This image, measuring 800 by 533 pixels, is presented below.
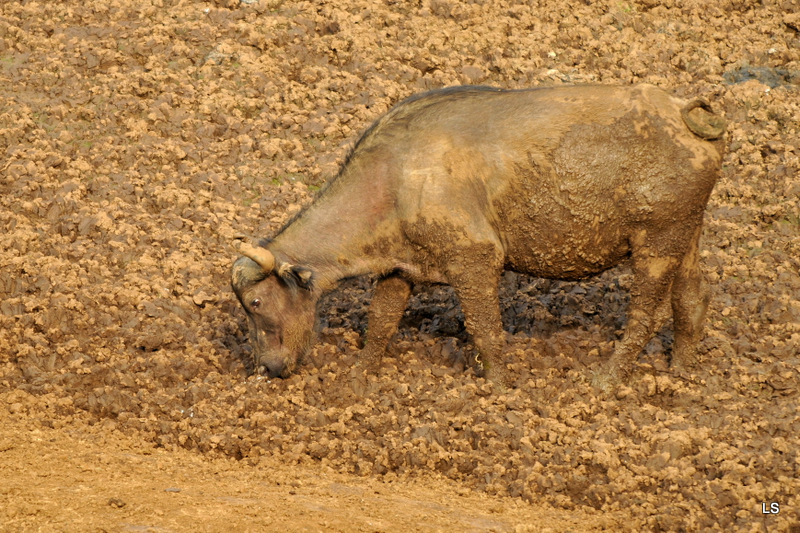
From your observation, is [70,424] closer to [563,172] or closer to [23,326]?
[23,326]

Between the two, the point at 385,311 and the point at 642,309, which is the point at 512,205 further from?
the point at 385,311

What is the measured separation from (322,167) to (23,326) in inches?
155

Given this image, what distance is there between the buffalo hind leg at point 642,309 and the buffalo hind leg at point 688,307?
233 millimetres

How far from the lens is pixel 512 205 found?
8000 mm

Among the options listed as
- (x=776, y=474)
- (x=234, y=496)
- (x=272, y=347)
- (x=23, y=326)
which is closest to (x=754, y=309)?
(x=776, y=474)

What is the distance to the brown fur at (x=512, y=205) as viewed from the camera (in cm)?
775

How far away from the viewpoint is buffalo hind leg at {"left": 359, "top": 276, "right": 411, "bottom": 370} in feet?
28.2

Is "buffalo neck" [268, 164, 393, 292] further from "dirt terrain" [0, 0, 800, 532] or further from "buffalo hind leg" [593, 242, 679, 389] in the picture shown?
"buffalo hind leg" [593, 242, 679, 389]

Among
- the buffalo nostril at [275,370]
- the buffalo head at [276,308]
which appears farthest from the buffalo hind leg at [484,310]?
the buffalo nostril at [275,370]

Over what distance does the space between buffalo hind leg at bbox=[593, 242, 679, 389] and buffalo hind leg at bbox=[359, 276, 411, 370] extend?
5.89ft

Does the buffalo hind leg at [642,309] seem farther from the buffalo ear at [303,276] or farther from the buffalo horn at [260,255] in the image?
the buffalo horn at [260,255]

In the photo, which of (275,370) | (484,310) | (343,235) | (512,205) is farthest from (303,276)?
(512,205)

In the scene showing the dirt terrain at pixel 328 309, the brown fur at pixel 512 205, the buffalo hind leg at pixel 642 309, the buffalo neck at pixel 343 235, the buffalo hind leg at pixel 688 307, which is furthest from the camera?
the buffalo hind leg at pixel 688 307

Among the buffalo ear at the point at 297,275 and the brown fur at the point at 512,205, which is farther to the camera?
the buffalo ear at the point at 297,275
